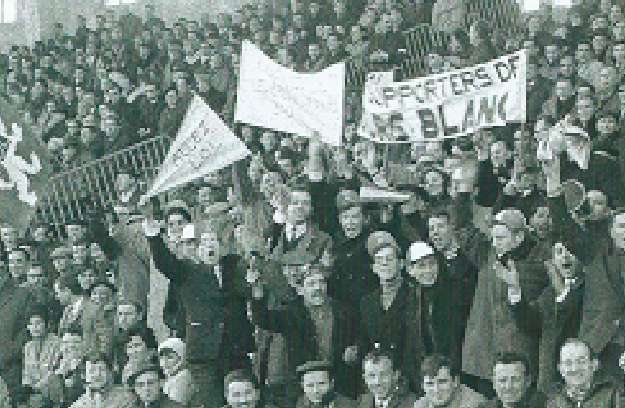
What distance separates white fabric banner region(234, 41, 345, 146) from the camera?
9.73 meters

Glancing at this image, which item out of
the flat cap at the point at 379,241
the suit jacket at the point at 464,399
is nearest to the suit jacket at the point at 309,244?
the flat cap at the point at 379,241

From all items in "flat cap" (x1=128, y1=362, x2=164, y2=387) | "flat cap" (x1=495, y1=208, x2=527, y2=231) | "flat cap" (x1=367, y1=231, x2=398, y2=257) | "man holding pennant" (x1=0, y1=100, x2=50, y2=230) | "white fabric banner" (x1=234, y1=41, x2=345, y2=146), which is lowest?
"flat cap" (x1=128, y1=362, x2=164, y2=387)

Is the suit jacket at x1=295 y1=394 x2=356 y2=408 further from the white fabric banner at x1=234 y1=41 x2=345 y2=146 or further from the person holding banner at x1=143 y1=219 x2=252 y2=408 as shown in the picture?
the white fabric banner at x1=234 y1=41 x2=345 y2=146

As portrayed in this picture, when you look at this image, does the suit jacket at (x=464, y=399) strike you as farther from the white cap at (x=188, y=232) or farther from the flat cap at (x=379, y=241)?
the white cap at (x=188, y=232)

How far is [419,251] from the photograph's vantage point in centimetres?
752

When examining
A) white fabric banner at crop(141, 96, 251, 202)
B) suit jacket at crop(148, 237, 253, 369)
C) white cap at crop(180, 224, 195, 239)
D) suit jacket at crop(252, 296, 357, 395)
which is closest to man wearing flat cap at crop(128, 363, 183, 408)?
suit jacket at crop(148, 237, 253, 369)

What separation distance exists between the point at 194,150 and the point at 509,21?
4169 millimetres

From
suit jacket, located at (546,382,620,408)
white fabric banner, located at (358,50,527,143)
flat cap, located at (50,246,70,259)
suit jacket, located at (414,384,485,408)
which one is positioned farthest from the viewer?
flat cap, located at (50,246,70,259)

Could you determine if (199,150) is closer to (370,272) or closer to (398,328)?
(370,272)

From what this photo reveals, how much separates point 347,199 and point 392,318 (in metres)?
1.22

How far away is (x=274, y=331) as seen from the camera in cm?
781

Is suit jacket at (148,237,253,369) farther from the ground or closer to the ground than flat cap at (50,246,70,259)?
closer to the ground

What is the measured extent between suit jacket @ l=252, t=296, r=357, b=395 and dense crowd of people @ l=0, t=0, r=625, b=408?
11 mm

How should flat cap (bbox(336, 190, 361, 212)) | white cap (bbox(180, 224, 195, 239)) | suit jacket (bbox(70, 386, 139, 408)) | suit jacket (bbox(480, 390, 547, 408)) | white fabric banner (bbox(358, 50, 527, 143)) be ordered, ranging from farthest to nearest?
white fabric banner (bbox(358, 50, 527, 143))
white cap (bbox(180, 224, 195, 239))
flat cap (bbox(336, 190, 361, 212))
suit jacket (bbox(70, 386, 139, 408))
suit jacket (bbox(480, 390, 547, 408))
